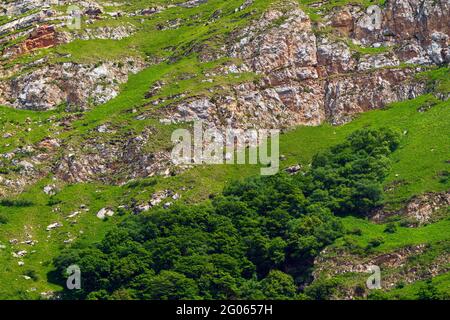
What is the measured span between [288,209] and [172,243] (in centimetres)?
1670

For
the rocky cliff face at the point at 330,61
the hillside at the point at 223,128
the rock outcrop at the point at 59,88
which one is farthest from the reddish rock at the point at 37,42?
the rocky cliff face at the point at 330,61

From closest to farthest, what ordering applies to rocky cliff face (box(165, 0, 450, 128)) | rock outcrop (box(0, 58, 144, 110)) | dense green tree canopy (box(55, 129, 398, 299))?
dense green tree canopy (box(55, 129, 398, 299))
rocky cliff face (box(165, 0, 450, 128))
rock outcrop (box(0, 58, 144, 110))

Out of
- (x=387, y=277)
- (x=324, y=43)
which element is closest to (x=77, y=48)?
(x=324, y=43)

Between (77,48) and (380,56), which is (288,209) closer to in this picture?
(380,56)

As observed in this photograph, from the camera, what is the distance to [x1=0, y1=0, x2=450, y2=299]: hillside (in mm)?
121688

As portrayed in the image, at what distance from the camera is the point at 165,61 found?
175 meters

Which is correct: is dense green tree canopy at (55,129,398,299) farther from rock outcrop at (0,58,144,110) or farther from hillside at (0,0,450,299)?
rock outcrop at (0,58,144,110)

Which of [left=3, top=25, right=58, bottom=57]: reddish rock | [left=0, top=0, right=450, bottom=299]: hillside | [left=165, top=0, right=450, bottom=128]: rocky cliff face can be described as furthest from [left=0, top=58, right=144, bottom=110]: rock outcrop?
[left=165, top=0, right=450, bottom=128]: rocky cliff face

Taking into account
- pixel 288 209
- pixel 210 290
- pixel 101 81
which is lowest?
pixel 210 290

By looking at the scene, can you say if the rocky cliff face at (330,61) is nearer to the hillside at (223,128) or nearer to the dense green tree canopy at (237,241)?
the hillside at (223,128)

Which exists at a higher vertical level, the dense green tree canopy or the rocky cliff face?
the rocky cliff face

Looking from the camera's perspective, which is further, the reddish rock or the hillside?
the reddish rock

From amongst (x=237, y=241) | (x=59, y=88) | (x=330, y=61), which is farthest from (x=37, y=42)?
(x=237, y=241)

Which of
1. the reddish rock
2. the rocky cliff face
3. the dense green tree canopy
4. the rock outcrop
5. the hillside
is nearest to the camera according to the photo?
the dense green tree canopy
